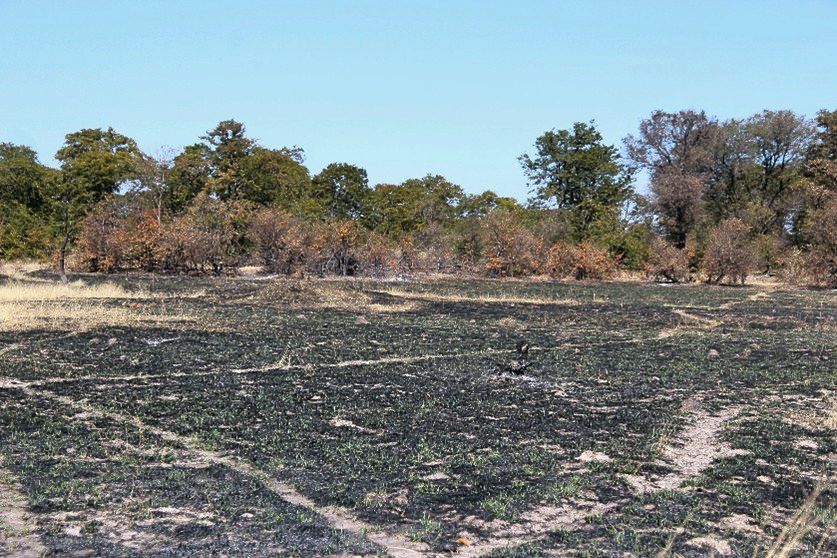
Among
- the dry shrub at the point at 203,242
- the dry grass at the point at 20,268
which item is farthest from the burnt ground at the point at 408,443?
the dry grass at the point at 20,268

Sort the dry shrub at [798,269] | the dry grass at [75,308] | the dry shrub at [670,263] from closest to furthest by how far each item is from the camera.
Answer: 1. the dry grass at [75,308]
2. the dry shrub at [798,269]
3. the dry shrub at [670,263]

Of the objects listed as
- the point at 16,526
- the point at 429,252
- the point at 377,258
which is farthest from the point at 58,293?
the point at 429,252

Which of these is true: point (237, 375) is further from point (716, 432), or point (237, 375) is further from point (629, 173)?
point (629, 173)

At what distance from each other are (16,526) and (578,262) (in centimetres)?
3577

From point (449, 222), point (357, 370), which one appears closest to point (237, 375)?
point (357, 370)

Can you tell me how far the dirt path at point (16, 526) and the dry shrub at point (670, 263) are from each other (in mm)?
35372

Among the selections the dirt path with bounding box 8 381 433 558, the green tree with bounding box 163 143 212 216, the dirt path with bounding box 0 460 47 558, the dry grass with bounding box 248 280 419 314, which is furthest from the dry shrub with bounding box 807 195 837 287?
the dirt path with bounding box 0 460 47 558

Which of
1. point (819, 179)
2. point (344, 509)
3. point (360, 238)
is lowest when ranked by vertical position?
point (344, 509)

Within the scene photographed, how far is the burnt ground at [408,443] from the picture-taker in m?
5.00

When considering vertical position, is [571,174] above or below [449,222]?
above

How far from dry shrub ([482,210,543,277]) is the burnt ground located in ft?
75.6

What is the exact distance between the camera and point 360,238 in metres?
34.2

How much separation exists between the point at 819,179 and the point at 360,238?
83.7ft

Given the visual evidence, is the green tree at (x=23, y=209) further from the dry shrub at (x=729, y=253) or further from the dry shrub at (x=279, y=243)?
the dry shrub at (x=729, y=253)
